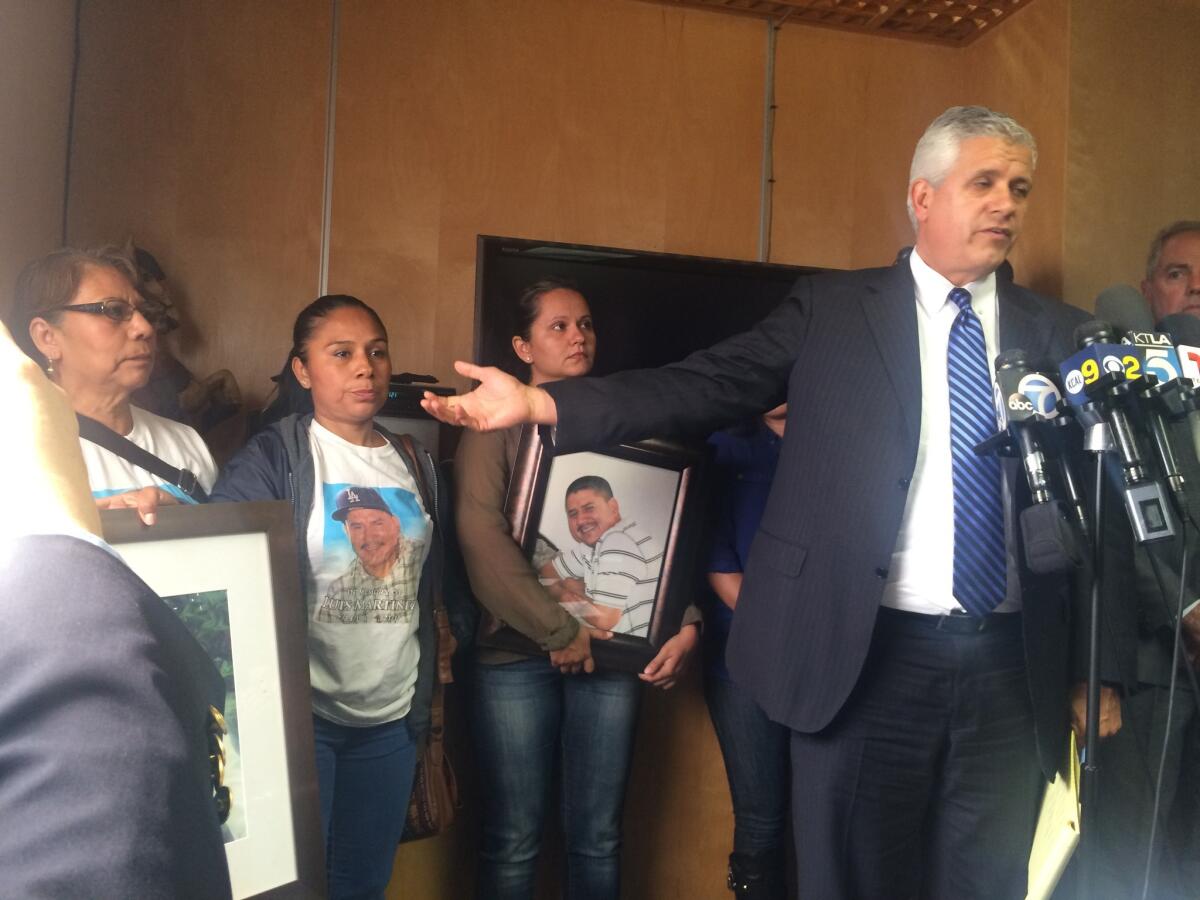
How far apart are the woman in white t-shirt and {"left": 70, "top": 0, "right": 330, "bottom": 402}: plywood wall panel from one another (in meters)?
0.77

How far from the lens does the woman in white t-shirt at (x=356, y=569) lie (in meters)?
1.99

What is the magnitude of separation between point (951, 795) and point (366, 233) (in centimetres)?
220

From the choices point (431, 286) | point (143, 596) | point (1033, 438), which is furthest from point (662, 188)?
point (143, 596)

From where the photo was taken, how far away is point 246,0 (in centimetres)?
294

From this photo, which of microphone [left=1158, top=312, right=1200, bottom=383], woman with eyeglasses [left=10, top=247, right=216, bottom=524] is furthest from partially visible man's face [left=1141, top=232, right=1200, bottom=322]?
woman with eyeglasses [left=10, top=247, right=216, bottom=524]

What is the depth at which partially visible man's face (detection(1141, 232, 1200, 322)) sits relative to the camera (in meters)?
2.63

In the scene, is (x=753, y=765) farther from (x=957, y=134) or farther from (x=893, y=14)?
(x=893, y=14)

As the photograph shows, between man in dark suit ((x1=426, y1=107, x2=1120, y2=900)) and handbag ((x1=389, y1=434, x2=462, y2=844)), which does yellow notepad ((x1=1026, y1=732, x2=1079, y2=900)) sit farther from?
handbag ((x1=389, y1=434, x2=462, y2=844))

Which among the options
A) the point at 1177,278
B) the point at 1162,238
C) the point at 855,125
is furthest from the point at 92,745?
the point at 855,125

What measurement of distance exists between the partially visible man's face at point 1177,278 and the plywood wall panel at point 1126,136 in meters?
0.26

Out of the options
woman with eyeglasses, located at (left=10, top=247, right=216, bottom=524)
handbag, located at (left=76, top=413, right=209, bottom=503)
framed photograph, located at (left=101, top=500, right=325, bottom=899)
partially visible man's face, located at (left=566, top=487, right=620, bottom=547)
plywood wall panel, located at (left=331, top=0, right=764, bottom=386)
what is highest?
plywood wall panel, located at (left=331, top=0, right=764, bottom=386)

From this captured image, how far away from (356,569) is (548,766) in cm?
78

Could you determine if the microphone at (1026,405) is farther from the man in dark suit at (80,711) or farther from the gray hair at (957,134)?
the man in dark suit at (80,711)

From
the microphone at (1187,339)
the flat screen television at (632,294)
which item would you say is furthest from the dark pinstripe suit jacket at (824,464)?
the flat screen television at (632,294)
